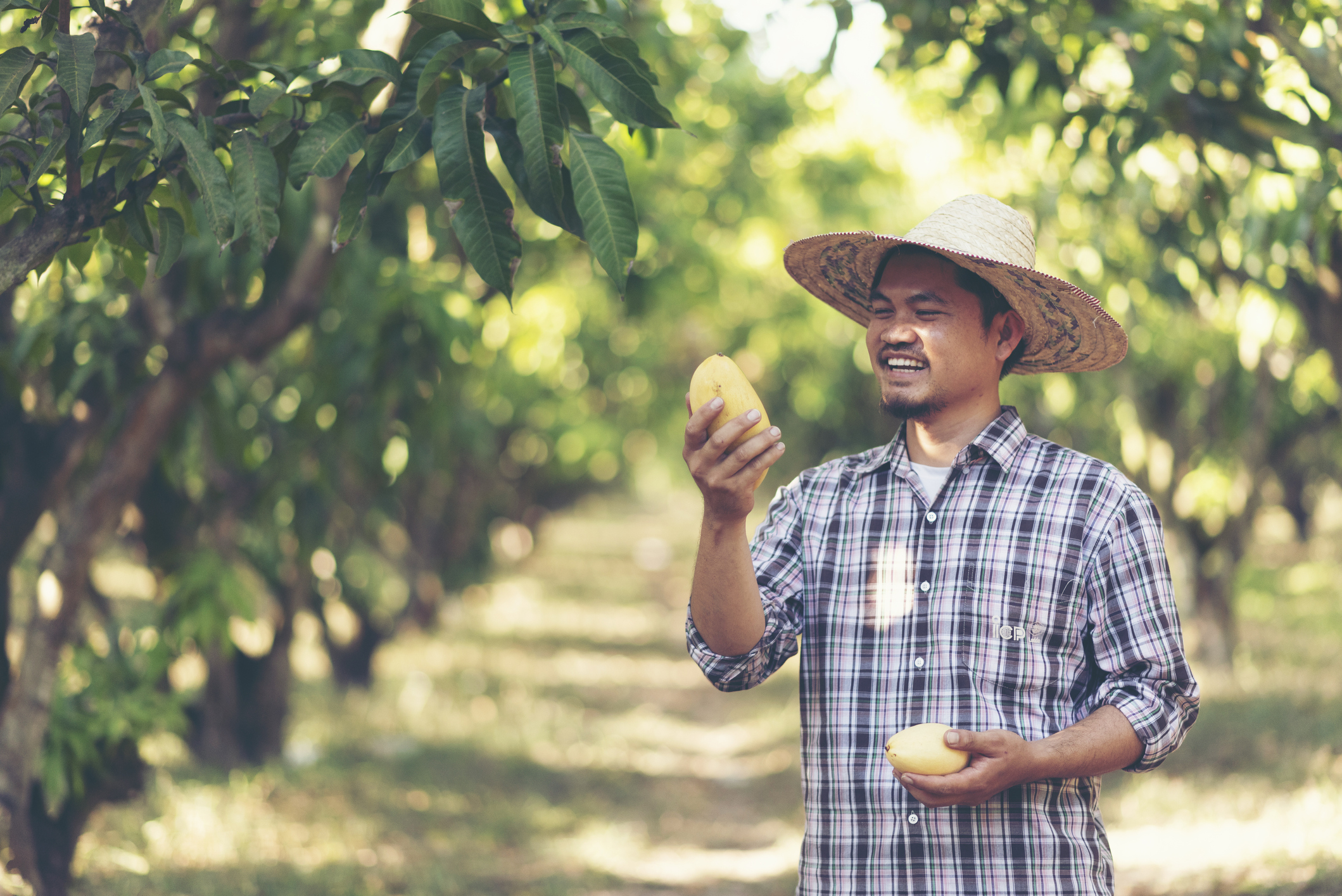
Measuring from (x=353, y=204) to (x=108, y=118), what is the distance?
484 millimetres

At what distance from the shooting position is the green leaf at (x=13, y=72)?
2.34 metres

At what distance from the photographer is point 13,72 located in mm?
2359

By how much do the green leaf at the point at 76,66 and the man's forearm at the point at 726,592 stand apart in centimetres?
138

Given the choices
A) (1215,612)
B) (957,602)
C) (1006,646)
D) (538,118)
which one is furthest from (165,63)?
(1215,612)

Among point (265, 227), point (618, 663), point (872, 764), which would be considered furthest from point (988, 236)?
point (618, 663)

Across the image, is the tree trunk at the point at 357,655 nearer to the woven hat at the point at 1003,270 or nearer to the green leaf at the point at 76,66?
the woven hat at the point at 1003,270

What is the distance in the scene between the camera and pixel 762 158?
10953 millimetres

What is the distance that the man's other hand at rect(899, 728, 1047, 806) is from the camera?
6.91 ft

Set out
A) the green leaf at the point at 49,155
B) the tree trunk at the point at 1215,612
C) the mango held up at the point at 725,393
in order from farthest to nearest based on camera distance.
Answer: the tree trunk at the point at 1215,612 → the green leaf at the point at 49,155 → the mango held up at the point at 725,393

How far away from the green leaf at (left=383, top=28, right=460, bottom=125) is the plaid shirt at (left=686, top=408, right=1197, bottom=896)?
4.07 feet

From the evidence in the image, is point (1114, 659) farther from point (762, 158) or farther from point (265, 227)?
point (762, 158)

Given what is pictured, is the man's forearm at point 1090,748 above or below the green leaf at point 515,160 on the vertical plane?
below

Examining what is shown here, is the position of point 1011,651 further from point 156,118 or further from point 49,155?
point 49,155

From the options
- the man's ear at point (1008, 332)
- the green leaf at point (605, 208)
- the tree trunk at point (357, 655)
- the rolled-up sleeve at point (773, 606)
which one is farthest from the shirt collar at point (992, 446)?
the tree trunk at point (357, 655)
